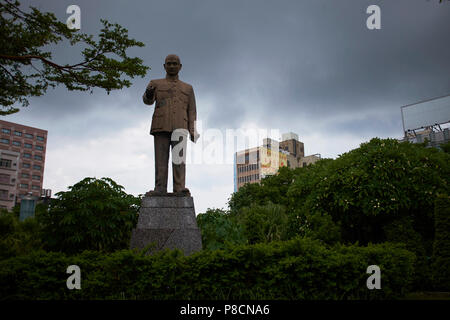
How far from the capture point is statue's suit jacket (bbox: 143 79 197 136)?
26.7 feet

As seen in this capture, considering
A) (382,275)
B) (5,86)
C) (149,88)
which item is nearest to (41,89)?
(5,86)

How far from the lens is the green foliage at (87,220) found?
8383mm

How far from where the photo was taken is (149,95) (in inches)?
328

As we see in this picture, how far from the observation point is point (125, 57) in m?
11.5

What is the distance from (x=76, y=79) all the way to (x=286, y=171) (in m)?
30.3

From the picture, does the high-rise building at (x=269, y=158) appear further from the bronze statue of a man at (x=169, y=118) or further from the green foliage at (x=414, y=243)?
the bronze statue of a man at (x=169, y=118)

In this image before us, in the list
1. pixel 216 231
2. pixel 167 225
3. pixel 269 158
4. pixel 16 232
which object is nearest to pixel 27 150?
pixel 269 158

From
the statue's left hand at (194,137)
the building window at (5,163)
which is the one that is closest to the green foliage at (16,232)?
the statue's left hand at (194,137)

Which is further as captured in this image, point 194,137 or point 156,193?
point 194,137

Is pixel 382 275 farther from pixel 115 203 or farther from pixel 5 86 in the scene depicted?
pixel 5 86

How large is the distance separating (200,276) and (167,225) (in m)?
2.31

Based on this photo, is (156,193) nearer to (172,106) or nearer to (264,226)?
(172,106)

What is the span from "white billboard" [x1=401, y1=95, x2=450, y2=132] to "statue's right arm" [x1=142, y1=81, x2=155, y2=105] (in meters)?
37.5

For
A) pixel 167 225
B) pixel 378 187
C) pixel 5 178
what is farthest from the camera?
pixel 5 178
